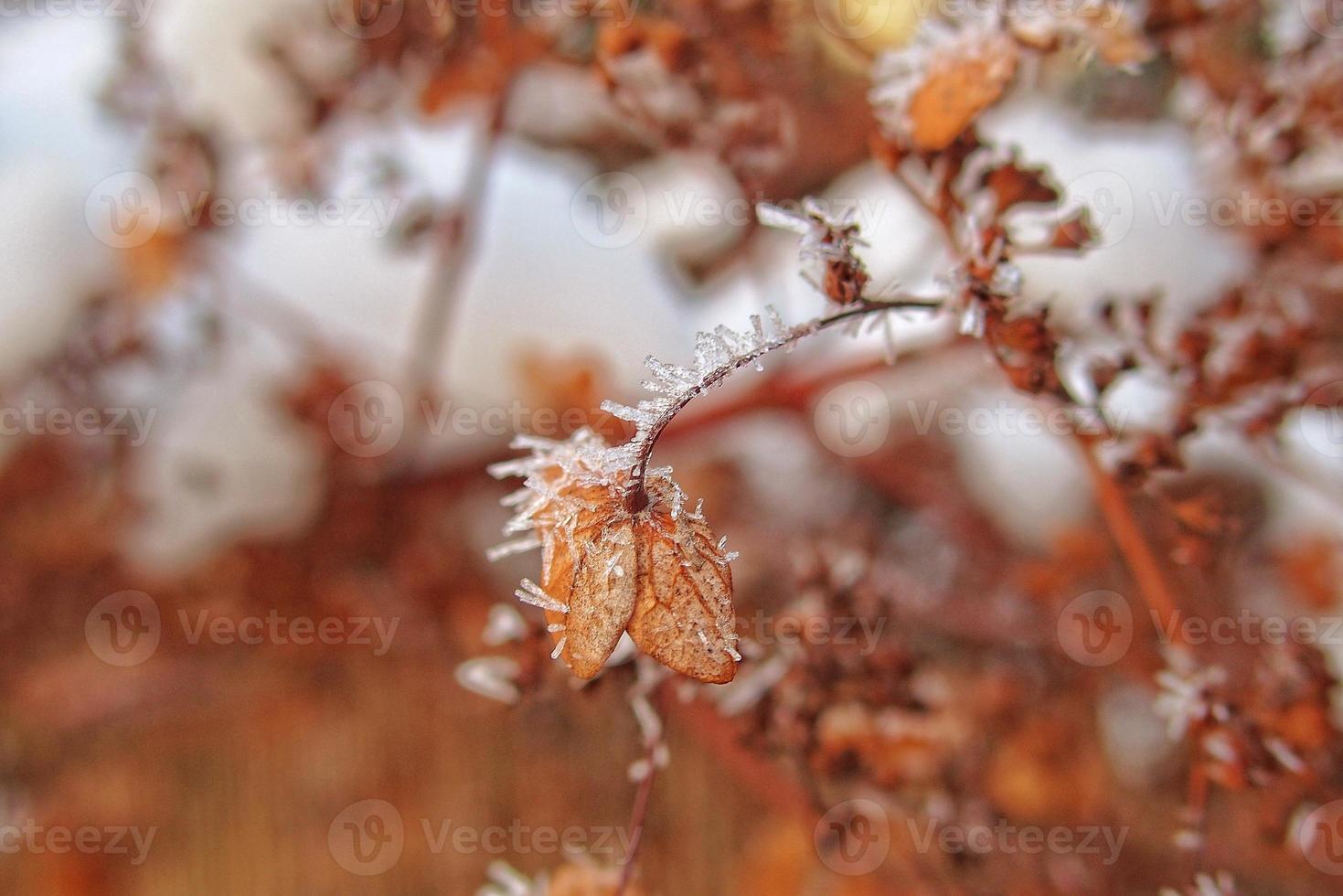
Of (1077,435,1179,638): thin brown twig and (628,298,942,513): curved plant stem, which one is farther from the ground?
(628,298,942,513): curved plant stem

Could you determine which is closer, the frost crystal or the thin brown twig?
the frost crystal

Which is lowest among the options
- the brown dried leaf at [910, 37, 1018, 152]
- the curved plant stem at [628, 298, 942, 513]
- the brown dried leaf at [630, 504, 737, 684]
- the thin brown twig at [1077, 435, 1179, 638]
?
the thin brown twig at [1077, 435, 1179, 638]

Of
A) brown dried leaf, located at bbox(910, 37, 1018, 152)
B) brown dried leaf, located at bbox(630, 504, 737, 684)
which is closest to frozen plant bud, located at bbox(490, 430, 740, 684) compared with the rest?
brown dried leaf, located at bbox(630, 504, 737, 684)

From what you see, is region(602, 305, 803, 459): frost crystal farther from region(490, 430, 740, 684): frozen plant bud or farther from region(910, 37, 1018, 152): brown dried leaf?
region(910, 37, 1018, 152): brown dried leaf

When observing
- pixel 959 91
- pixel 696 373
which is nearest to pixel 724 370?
pixel 696 373

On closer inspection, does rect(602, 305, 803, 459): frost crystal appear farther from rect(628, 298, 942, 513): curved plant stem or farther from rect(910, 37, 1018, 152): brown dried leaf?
rect(910, 37, 1018, 152): brown dried leaf

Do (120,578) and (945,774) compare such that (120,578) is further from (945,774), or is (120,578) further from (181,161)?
(945,774)

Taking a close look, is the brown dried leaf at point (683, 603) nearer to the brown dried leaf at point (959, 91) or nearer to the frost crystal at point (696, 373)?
the frost crystal at point (696, 373)

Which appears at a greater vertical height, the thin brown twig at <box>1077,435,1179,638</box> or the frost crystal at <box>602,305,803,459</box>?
the frost crystal at <box>602,305,803,459</box>

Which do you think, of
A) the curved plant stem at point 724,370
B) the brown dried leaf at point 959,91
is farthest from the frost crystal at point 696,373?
the brown dried leaf at point 959,91
